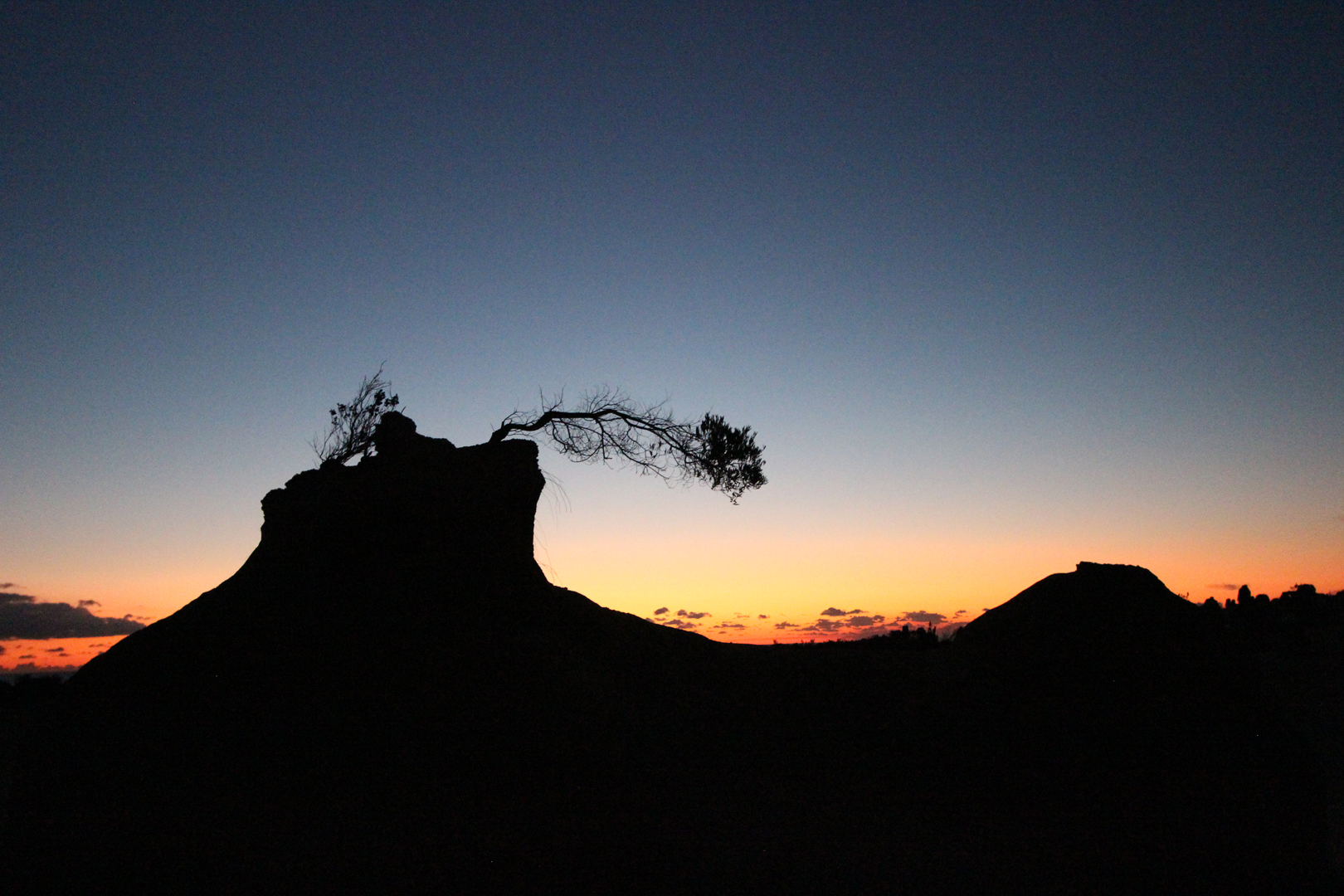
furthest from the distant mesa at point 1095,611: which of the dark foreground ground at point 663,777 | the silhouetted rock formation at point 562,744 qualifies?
the dark foreground ground at point 663,777

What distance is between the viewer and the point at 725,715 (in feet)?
36.9

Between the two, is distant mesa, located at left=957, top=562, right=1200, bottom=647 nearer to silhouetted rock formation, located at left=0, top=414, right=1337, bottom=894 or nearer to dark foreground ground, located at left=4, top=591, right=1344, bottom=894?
silhouetted rock formation, located at left=0, top=414, right=1337, bottom=894

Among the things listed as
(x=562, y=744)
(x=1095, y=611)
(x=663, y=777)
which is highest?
(x=1095, y=611)

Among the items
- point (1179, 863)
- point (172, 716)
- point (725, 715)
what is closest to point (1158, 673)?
point (1179, 863)

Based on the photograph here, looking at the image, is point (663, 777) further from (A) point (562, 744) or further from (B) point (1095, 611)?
(B) point (1095, 611)

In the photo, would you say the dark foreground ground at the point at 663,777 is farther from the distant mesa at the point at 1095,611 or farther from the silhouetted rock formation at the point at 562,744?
the distant mesa at the point at 1095,611

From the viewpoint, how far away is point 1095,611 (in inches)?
447

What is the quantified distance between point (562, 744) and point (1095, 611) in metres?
8.00

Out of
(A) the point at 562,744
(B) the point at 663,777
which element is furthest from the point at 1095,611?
(A) the point at 562,744

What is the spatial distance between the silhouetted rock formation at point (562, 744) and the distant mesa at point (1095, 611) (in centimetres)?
4

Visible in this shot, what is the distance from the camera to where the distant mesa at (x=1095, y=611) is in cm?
1112

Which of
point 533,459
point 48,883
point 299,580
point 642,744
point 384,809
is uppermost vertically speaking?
point 533,459

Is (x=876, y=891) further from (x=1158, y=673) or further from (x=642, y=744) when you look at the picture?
(x=1158, y=673)

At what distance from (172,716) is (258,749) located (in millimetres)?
1237
